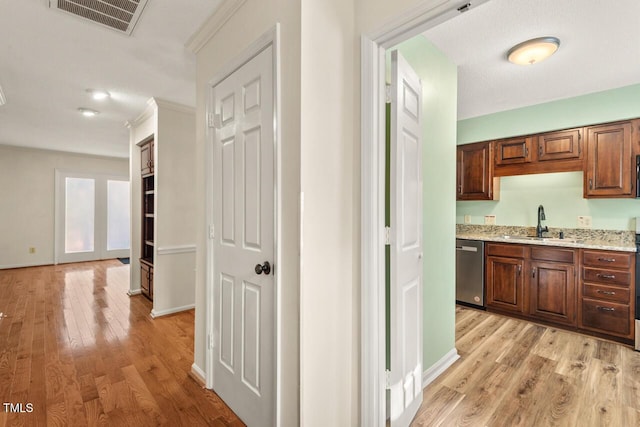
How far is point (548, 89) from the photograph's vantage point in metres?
3.16

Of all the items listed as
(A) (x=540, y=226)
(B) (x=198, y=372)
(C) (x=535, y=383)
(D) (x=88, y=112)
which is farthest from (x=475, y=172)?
(D) (x=88, y=112)

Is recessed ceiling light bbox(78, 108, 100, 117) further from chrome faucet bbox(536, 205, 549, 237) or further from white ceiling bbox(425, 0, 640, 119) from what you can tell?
chrome faucet bbox(536, 205, 549, 237)

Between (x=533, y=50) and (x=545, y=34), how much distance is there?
122mm

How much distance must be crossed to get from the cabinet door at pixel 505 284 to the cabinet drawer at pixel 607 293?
0.56m

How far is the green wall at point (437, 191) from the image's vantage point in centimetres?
215

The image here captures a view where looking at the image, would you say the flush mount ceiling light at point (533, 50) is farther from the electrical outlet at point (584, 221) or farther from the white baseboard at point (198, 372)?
the white baseboard at point (198, 372)

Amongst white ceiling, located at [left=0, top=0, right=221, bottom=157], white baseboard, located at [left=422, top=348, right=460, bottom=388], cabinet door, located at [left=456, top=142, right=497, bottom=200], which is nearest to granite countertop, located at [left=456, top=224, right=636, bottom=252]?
cabinet door, located at [left=456, top=142, right=497, bottom=200]

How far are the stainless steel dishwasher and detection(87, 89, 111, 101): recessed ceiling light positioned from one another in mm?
4513

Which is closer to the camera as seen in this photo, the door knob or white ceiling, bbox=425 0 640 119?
the door knob

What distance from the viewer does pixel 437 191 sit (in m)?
2.28

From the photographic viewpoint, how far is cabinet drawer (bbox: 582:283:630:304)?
9.14 ft

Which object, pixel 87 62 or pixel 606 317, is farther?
pixel 606 317

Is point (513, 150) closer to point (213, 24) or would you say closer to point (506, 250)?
point (506, 250)

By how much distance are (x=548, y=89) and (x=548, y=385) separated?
2.88 metres
